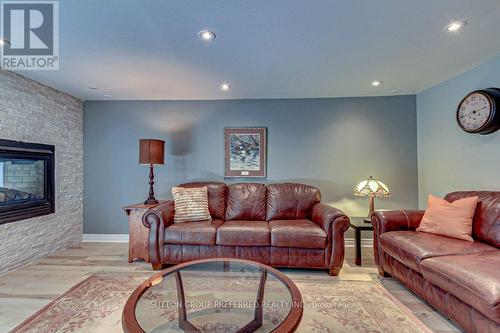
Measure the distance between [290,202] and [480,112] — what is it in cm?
228

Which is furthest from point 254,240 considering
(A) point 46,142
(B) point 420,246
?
(A) point 46,142

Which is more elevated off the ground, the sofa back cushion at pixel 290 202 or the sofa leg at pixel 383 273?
the sofa back cushion at pixel 290 202

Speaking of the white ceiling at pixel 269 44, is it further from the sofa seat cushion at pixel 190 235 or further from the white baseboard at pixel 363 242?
the white baseboard at pixel 363 242

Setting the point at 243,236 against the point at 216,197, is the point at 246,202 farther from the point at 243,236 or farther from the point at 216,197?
the point at 243,236

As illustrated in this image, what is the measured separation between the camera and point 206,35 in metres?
→ 1.93

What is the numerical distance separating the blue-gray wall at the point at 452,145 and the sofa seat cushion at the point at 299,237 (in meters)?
1.85

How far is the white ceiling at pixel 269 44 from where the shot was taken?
5.34 feet

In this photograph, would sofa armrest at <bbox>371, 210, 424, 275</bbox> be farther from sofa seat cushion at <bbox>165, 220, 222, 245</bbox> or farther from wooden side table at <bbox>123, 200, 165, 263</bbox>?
wooden side table at <bbox>123, 200, 165, 263</bbox>

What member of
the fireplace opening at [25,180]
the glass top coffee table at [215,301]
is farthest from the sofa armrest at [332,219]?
the fireplace opening at [25,180]

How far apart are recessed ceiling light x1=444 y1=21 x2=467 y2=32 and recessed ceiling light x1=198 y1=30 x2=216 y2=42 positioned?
6.14 ft

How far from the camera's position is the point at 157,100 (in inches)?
147

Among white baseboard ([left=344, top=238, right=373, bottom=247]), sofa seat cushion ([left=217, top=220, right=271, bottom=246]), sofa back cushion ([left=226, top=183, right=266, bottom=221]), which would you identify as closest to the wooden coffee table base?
sofa seat cushion ([left=217, top=220, right=271, bottom=246])

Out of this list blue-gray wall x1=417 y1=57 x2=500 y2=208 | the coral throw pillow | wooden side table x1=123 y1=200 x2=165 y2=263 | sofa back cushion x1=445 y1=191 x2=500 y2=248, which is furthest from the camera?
wooden side table x1=123 y1=200 x2=165 y2=263

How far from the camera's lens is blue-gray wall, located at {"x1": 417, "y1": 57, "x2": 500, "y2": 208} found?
8.04ft
